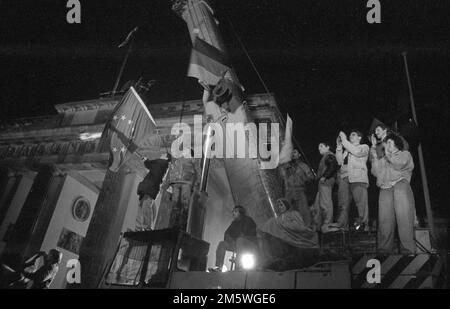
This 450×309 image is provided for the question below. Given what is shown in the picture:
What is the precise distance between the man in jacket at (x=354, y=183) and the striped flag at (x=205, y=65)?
22.7 feet

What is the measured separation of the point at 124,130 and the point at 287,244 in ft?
29.2

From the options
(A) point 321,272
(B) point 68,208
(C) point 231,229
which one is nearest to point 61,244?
(B) point 68,208

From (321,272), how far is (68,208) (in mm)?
16736

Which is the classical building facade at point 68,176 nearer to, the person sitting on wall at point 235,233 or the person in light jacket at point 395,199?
the person sitting on wall at point 235,233

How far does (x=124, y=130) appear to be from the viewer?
13148mm

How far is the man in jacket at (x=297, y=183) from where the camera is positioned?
8914 millimetres

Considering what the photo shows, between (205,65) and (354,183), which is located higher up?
(205,65)

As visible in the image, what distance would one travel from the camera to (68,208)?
18.8 metres

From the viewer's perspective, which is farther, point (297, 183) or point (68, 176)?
point (68, 176)

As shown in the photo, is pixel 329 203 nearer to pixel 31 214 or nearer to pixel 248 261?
pixel 248 261

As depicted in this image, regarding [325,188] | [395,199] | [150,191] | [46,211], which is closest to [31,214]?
[46,211]

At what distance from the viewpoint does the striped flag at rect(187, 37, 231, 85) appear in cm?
1345

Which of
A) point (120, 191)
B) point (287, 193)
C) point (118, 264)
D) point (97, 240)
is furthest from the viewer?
point (120, 191)
